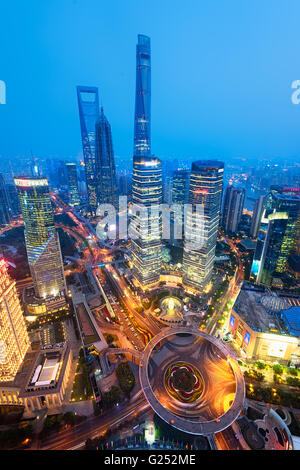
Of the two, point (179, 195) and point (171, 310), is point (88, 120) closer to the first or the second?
point (179, 195)

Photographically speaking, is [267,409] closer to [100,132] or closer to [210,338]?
[210,338]

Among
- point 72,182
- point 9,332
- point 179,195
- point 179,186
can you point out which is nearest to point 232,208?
point 179,195

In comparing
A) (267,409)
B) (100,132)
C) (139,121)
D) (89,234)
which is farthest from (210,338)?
(100,132)

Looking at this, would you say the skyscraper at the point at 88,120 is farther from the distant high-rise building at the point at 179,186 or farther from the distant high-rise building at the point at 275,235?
the distant high-rise building at the point at 275,235

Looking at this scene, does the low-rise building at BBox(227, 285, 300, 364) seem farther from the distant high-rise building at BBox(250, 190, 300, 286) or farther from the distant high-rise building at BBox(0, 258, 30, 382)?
the distant high-rise building at BBox(0, 258, 30, 382)

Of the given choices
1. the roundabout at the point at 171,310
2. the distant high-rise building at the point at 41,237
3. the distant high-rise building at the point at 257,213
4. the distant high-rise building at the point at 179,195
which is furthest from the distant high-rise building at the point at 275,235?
the distant high-rise building at the point at 41,237

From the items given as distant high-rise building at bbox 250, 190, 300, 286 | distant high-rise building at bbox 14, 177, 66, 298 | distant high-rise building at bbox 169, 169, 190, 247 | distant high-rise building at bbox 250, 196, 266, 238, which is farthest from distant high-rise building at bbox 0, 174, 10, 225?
distant high-rise building at bbox 250, 196, 266, 238

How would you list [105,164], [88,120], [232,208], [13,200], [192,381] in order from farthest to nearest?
[88,120]
[13,200]
[105,164]
[232,208]
[192,381]
